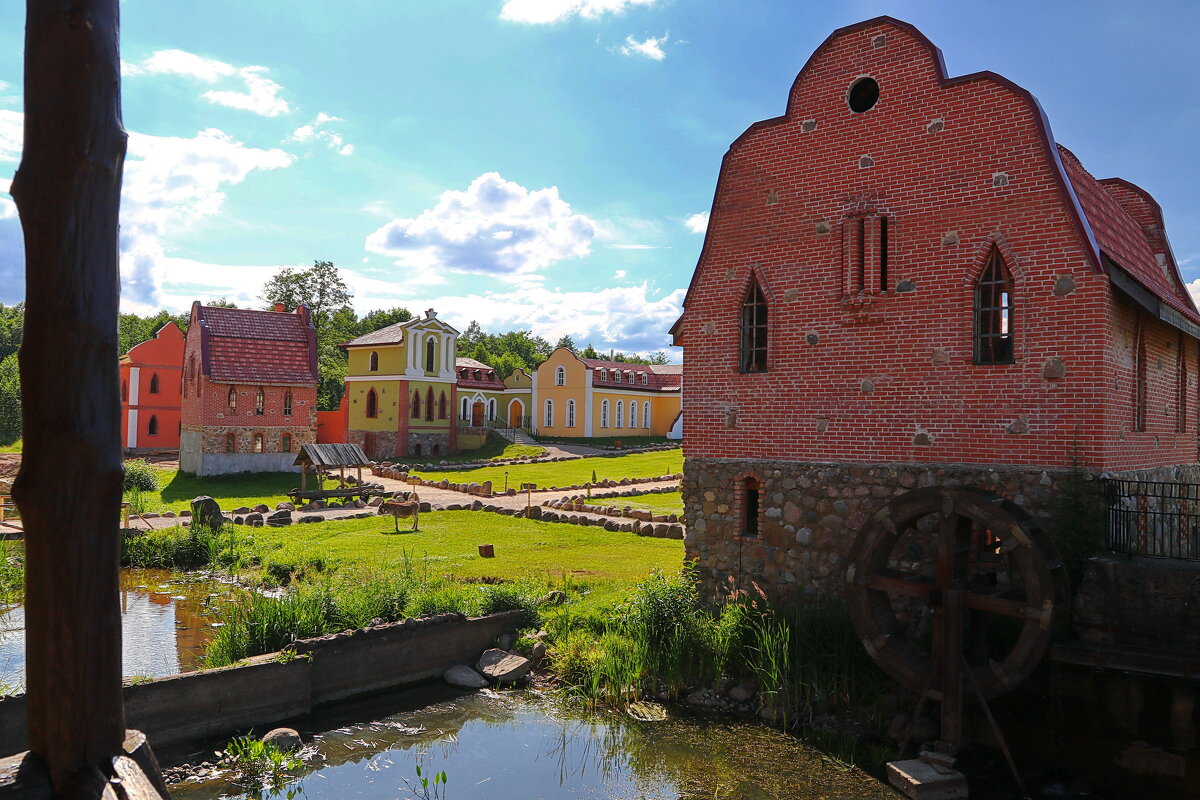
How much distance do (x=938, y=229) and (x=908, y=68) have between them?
2.27m

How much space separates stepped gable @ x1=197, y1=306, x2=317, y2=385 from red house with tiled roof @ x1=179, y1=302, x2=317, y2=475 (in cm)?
4

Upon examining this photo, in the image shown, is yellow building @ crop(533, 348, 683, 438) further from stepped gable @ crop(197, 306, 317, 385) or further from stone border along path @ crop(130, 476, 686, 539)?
stone border along path @ crop(130, 476, 686, 539)

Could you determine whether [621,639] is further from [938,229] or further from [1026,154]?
[1026,154]

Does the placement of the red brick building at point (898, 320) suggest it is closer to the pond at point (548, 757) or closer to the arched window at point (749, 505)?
the arched window at point (749, 505)

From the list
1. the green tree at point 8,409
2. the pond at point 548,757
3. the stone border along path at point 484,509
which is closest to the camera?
the pond at point 548,757

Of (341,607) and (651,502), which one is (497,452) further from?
(341,607)

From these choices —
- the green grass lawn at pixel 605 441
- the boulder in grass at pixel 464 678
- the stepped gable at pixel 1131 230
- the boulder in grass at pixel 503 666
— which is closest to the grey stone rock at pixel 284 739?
the boulder in grass at pixel 464 678

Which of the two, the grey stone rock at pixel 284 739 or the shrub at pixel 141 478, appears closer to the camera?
the grey stone rock at pixel 284 739

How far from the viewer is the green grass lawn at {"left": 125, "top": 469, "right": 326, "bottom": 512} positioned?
81.6ft

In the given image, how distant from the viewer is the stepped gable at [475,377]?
157 feet

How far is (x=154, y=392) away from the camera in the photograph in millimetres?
40281

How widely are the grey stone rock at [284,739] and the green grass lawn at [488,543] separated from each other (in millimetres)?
4765

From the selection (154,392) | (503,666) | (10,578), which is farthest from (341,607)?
(154,392)

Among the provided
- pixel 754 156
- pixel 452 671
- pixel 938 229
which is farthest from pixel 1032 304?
pixel 452 671
